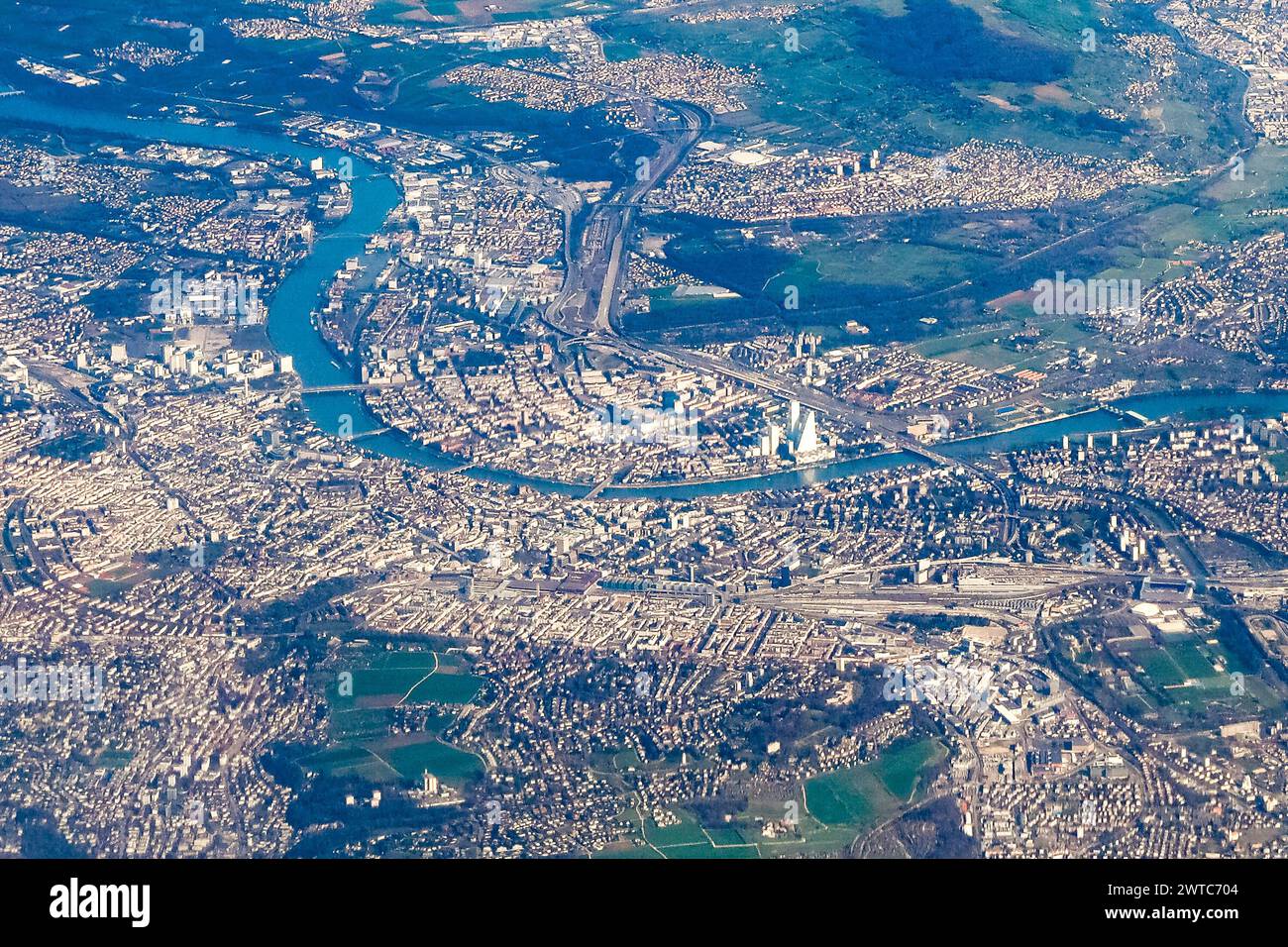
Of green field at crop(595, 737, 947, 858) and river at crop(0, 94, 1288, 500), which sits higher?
green field at crop(595, 737, 947, 858)

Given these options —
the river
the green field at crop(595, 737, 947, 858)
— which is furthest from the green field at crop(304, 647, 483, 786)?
the river

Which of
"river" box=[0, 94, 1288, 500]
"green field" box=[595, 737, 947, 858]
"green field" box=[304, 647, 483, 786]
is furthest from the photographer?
"river" box=[0, 94, 1288, 500]

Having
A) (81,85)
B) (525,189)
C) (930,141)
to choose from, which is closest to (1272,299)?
(930,141)

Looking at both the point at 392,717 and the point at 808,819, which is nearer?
the point at 808,819

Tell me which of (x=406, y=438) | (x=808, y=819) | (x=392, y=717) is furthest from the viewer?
(x=406, y=438)

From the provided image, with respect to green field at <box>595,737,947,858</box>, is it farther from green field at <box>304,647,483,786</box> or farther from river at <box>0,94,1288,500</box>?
river at <box>0,94,1288,500</box>

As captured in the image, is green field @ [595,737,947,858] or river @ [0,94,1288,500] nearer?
green field @ [595,737,947,858]

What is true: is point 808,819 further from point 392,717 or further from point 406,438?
point 406,438

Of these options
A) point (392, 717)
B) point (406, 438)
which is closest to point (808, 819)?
point (392, 717)

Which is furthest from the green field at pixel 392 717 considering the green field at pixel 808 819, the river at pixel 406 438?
the river at pixel 406 438

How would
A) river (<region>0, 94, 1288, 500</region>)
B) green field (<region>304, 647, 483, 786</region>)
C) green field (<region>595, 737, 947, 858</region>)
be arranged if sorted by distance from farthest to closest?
1. river (<region>0, 94, 1288, 500</region>)
2. green field (<region>304, 647, 483, 786</region>)
3. green field (<region>595, 737, 947, 858</region>)

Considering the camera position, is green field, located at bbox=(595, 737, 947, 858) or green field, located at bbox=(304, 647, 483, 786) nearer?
green field, located at bbox=(595, 737, 947, 858)
